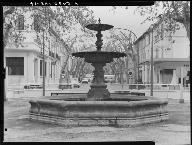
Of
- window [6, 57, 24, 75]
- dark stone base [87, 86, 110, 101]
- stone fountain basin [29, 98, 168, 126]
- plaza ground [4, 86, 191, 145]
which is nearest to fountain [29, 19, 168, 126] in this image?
stone fountain basin [29, 98, 168, 126]

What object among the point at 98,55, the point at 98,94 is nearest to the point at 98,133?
the point at 98,94

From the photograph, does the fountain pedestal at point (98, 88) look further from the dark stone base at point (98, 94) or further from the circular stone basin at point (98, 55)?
the circular stone basin at point (98, 55)

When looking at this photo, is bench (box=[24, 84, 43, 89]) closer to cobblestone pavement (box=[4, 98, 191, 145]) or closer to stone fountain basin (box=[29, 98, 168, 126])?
cobblestone pavement (box=[4, 98, 191, 145])

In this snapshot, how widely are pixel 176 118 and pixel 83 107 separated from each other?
145 inches

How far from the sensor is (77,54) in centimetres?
1279

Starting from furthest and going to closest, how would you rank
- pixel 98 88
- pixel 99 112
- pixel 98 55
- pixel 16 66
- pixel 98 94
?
pixel 16 66
pixel 98 88
pixel 98 94
pixel 98 55
pixel 99 112

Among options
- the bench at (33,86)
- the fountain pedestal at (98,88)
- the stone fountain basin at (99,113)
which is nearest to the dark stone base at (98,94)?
the fountain pedestal at (98,88)

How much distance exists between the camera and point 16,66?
34.9m


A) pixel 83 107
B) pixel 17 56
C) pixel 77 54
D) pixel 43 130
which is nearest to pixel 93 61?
pixel 77 54

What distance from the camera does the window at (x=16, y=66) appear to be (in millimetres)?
34906

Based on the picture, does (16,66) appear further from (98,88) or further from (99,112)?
(99,112)

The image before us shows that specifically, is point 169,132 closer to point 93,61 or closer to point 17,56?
point 93,61

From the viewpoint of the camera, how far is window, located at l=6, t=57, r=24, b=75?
115ft

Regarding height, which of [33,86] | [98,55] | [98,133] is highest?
[98,55]
